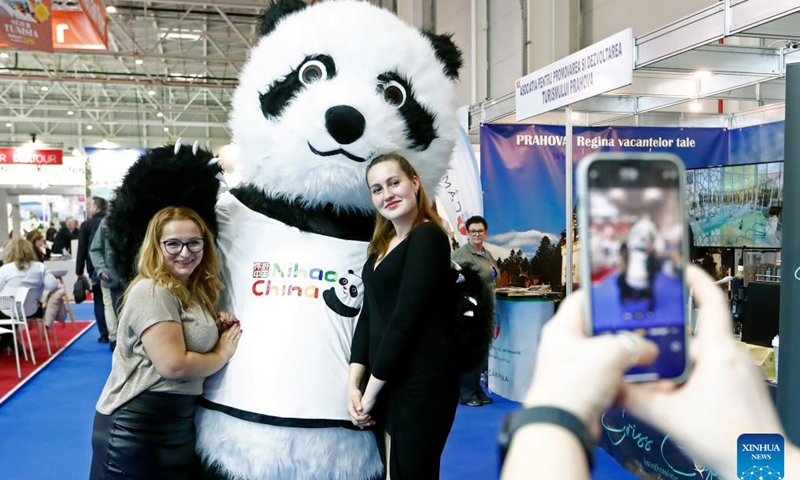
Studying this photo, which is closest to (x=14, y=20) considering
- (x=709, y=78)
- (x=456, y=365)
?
(x=456, y=365)

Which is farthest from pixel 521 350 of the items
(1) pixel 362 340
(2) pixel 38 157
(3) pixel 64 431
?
(2) pixel 38 157

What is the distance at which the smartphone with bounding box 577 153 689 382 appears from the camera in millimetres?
315

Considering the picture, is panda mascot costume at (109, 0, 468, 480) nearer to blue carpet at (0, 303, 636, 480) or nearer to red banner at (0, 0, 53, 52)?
blue carpet at (0, 303, 636, 480)

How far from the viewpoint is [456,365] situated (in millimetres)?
1353

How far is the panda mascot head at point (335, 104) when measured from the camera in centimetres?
139

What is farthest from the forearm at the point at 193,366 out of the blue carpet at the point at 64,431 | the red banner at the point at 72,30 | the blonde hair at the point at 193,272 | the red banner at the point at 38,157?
the red banner at the point at 38,157

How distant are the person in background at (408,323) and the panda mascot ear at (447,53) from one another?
0.45m

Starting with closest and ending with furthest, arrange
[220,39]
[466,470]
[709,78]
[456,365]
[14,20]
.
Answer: [709,78], [456,365], [466,470], [14,20], [220,39]

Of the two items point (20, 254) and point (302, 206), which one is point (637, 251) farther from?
point (20, 254)

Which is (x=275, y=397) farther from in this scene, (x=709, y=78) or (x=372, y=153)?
(x=709, y=78)

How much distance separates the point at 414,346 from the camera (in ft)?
4.18

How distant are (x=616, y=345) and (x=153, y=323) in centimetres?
126

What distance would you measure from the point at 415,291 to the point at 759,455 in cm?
85

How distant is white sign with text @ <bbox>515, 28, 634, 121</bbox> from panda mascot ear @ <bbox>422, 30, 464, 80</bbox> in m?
0.27
